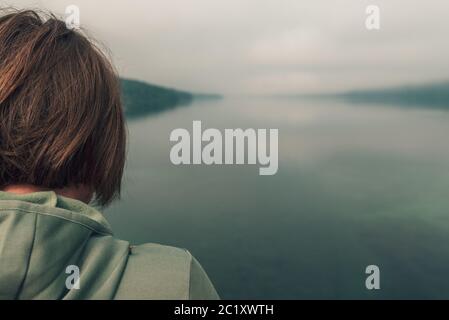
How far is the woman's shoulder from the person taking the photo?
496 millimetres

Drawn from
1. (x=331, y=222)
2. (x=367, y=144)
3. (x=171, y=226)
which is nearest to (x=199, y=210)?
(x=171, y=226)

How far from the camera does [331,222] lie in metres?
11.6

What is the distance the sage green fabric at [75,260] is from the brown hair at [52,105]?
0.09 metres

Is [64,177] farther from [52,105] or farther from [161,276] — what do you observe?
[161,276]

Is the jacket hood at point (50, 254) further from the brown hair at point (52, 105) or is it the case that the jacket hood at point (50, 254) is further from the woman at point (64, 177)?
the brown hair at point (52, 105)

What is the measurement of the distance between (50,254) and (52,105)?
21cm

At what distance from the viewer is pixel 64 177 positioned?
24.9 inches

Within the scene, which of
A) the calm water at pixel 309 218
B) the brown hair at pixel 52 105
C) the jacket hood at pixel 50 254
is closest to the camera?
the jacket hood at pixel 50 254

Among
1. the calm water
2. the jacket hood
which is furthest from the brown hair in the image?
the calm water

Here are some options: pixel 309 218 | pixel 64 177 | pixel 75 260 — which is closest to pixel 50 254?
pixel 75 260

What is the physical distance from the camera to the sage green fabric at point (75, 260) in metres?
0.47

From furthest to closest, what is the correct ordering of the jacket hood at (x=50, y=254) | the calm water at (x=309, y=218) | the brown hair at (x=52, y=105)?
the calm water at (x=309, y=218)
the brown hair at (x=52, y=105)
the jacket hood at (x=50, y=254)

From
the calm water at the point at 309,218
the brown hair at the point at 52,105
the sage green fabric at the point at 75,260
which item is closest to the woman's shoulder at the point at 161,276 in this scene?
the sage green fabric at the point at 75,260
